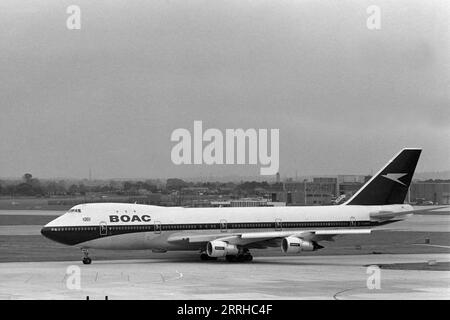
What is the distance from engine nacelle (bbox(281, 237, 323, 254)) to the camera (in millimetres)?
55219

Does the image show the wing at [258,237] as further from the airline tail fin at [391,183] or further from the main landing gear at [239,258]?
the airline tail fin at [391,183]

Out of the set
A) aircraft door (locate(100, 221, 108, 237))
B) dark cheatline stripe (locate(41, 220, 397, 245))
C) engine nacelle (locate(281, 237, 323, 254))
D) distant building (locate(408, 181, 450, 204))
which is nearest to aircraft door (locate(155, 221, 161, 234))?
dark cheatline stripe (locate(41, 220, 397, 245))

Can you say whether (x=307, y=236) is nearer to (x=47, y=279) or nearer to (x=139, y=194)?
(x=47, y=279)

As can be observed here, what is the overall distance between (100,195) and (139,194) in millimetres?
6232

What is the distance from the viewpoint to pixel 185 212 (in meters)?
57.7

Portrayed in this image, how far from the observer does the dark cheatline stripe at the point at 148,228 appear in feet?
178

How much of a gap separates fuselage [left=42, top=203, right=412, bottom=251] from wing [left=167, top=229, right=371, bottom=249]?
0.29 m

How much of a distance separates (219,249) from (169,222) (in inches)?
150

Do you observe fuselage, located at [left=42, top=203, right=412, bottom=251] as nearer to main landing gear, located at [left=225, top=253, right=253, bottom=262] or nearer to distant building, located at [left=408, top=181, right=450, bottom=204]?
main landing gear, located at [left=225, top=253, right=253, bottom=262]

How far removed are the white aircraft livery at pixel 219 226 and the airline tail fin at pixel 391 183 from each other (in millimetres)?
72

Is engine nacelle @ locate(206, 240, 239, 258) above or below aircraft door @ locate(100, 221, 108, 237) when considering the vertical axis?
below

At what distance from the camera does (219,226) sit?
57.9m

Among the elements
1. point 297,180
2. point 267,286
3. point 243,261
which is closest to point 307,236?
point 243,261

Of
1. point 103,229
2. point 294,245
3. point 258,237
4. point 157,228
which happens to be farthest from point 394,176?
point 103,229
